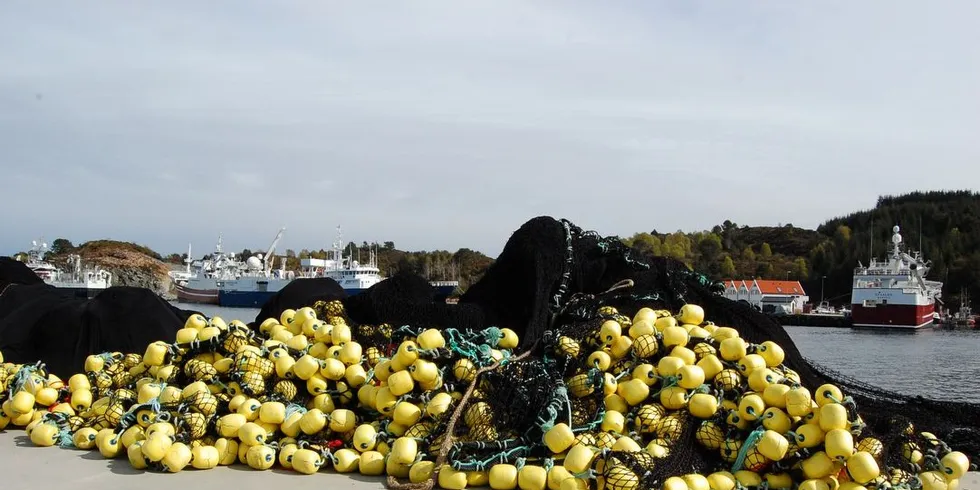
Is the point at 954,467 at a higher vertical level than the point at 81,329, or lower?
lower

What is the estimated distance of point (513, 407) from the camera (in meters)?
4.83

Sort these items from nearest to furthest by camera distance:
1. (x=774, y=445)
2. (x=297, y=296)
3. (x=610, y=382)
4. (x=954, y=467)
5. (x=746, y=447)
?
(x=774, y=445)
(x=746, y=447)
(x=954, y=467)
(x=610, y=382)
(x=297, y=296)

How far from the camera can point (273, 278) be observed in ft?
255

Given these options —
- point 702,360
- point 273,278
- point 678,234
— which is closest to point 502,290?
point 702,360

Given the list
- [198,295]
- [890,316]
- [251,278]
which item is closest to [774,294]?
[890,316]

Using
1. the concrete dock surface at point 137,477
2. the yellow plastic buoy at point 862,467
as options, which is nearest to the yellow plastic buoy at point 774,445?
the yellow plastic buoy at point 862,467

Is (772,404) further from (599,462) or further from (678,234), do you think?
(678,234)

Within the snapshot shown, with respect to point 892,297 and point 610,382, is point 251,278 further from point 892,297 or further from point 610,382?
point 610,382

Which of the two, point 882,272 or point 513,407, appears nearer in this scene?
point 513,407

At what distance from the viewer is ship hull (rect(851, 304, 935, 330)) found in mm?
58438

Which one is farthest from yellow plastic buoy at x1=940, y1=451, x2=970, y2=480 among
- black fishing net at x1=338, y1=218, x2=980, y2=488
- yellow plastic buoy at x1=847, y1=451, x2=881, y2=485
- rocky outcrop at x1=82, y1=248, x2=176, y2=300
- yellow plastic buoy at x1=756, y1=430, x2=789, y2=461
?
rocky outcrop at x1=82, y1=248, x2=176, y2=300

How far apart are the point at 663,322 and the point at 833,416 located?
1.57 meters

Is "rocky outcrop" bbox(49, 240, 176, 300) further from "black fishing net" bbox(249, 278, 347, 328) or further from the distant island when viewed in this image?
"black fishing net" bbox(249, 278, 347, 328)

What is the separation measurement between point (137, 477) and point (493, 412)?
7.19 ft
